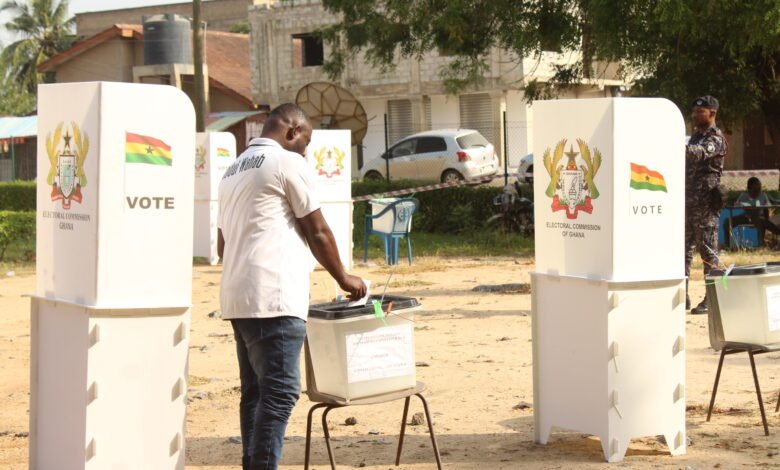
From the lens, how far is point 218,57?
4781 cm

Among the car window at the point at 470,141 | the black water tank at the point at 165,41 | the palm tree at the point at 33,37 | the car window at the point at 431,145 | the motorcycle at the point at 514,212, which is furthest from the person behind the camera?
the palm tree at the point at 33,37

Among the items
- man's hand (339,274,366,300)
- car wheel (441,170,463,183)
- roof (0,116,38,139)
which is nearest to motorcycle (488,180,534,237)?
car wheel (441,170,463,183)

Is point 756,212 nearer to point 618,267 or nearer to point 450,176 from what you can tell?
point 618,267

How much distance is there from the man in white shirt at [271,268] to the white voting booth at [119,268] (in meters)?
0.27

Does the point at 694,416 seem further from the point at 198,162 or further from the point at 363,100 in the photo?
the point at 363,100

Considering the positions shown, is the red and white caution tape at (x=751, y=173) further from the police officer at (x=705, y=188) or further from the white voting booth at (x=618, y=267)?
the white voting booth at (x=618, y=267)

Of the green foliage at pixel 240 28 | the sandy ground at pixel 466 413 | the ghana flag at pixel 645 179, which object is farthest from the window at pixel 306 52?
the ghana flag at pixel 645 179

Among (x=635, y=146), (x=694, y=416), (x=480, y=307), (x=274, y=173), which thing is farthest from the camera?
(x=480, y=307)

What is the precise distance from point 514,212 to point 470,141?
34.9ft

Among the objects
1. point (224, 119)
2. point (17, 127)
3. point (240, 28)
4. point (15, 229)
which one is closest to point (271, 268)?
point (15, 229)

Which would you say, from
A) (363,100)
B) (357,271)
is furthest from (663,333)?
(363,100)

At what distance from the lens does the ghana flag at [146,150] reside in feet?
18.1

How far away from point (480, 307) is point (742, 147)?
74.2ft

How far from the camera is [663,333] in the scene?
6.61 metres
